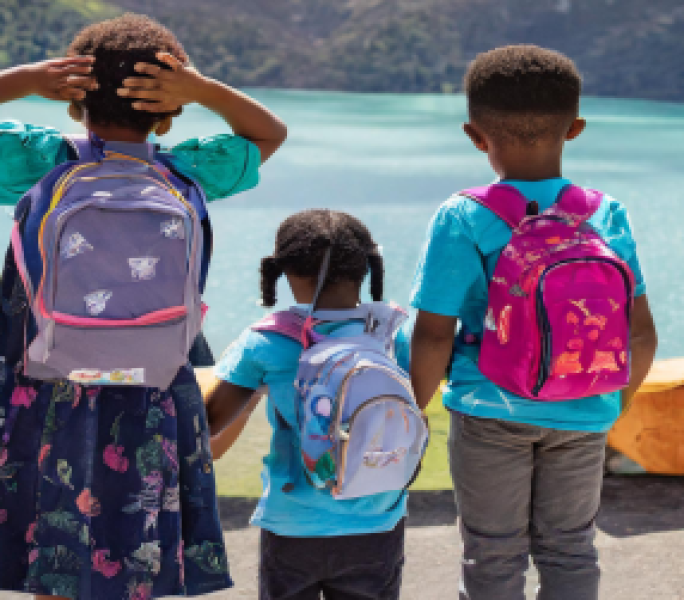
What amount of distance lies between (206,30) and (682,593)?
3961 cm

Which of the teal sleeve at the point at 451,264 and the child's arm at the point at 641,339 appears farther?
the child's arm at the point at 641,339

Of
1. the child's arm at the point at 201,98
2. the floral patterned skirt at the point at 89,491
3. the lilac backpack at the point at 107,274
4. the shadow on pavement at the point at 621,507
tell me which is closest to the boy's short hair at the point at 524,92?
the child's arm at the point at 201,98

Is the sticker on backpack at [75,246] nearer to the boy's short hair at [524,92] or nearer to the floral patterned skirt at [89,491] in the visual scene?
the floral patterned skirt at [89,491]

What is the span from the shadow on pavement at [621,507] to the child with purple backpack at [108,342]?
1.20m

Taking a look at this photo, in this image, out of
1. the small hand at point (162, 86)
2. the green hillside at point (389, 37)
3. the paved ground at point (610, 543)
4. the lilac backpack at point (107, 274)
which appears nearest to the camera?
the lilac backpack at point (107, 274)

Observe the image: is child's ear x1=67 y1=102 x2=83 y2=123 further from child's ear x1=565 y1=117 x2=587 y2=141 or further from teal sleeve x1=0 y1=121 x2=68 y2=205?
child's ear x1=565 y1=117 x2=587 y2=141

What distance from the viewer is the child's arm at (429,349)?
1634 mm

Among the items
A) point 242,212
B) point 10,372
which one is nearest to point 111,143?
point 10,372

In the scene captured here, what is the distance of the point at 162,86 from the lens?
57.2 inches

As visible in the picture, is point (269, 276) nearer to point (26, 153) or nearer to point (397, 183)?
point (26, 153)

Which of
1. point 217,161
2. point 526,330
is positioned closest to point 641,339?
point 526,330

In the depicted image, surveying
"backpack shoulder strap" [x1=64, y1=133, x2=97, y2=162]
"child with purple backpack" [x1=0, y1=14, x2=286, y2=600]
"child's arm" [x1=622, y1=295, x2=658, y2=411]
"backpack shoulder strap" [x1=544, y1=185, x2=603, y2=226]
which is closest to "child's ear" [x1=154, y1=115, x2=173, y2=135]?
"child with purple backpack" [x1=0, y1=14, x2=286, y2=600]

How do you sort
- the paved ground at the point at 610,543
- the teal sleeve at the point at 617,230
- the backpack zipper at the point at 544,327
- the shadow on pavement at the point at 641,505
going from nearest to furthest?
the backpack zipper at the point at 544,327 → the teal sleeve at the point at 617,230 → the paved ground at the point at 610,543 → the shadow on pavement at the point at 641,505

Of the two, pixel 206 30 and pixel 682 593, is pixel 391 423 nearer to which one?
pixel 682 593
